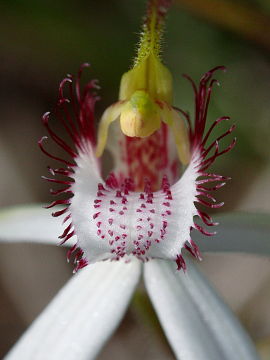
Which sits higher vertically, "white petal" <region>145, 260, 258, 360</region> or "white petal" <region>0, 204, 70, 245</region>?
"white petal" <region>0, 204, 70, 245</region>

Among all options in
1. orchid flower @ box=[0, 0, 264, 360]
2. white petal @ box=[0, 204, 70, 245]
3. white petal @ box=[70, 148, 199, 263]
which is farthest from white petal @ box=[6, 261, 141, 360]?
white petal @ box=[0, 204, 70, 245]

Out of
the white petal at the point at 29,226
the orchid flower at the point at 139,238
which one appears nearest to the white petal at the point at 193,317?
the orchid flower at the point at 139,238

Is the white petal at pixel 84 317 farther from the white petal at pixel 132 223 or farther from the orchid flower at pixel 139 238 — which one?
the white petal at pixel 132 223

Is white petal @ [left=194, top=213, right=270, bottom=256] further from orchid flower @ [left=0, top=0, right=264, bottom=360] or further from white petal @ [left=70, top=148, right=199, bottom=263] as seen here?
white petal @ [left=70, top=148, right=199, bottom=263]

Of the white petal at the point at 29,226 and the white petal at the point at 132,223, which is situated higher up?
the white petal at the point at 132,223

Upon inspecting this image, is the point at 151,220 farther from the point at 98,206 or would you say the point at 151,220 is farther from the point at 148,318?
the point at 148,318

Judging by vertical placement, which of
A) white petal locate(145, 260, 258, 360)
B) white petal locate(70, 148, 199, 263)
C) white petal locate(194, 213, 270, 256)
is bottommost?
white petal locate(145, 260, 258, 360)
